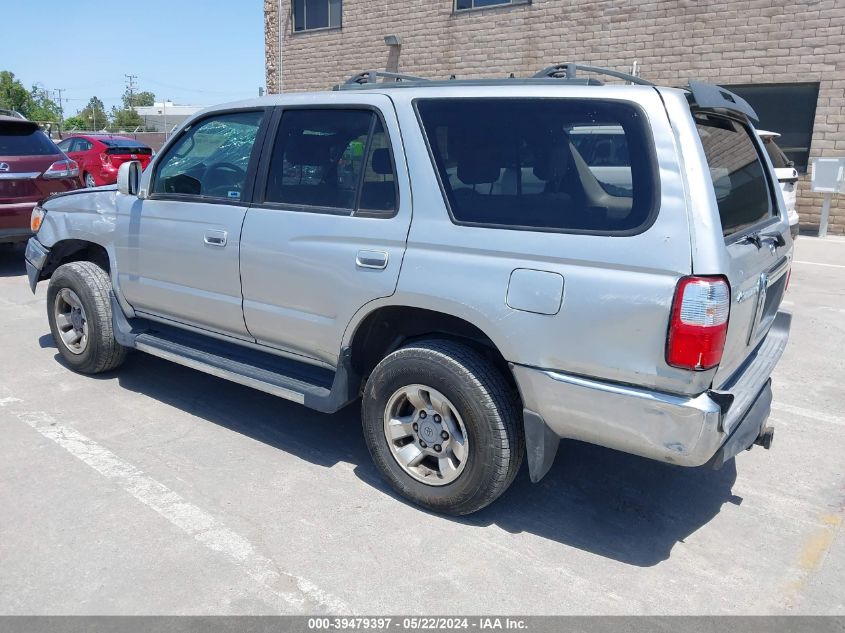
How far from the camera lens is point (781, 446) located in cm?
423

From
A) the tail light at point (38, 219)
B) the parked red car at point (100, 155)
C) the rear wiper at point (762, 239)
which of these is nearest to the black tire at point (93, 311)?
the tail light at point (38, 219)

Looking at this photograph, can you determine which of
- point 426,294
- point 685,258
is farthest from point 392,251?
point 685,258

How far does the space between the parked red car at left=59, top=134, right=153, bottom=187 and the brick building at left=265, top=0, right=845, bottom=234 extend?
19.7ft

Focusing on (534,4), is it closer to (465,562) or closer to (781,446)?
(781,446)

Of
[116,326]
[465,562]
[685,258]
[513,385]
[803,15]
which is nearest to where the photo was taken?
[685,258]

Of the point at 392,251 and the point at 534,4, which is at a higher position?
the point at 534,4

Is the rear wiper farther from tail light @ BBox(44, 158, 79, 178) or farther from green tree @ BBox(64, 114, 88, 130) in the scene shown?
green tree @ BBox(64, 114, 88, 130)

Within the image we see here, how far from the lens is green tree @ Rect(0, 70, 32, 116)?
74.2 meters

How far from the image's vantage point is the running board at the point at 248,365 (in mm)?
3648

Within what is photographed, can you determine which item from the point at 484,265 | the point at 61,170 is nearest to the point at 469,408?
the point at 484,265

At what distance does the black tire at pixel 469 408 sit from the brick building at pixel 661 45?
1247cm

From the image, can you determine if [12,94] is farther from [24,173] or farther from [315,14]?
[24,173]

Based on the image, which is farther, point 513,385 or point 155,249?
point 155,249

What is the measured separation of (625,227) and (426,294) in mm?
912
